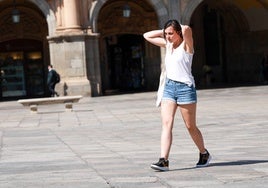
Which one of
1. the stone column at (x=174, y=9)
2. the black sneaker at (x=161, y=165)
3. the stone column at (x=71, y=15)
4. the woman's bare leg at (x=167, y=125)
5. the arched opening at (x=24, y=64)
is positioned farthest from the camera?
the arched opening at (x=24, y=64)

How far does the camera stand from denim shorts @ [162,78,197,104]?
28.0ft

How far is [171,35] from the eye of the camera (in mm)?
8531

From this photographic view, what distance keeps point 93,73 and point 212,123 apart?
1573 centimetres

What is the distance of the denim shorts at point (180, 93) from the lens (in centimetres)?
852

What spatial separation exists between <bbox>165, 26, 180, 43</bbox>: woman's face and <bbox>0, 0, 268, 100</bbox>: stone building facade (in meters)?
23.1

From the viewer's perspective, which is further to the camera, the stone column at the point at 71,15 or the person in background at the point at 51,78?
the stone column at the point at 71,15

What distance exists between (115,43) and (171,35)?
32.8m

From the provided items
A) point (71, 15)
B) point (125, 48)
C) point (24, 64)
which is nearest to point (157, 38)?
point (71, 15)

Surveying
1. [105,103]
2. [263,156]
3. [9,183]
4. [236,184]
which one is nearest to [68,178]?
[9,183]

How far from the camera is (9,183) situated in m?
7.79

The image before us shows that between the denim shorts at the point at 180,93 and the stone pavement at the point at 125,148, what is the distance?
80 cm

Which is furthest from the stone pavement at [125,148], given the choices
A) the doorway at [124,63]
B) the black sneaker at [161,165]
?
the doorway at [124,63]

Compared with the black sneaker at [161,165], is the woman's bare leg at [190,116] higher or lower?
higher

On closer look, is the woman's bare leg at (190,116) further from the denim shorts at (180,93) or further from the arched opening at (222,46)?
the arched opening at (222,46)
